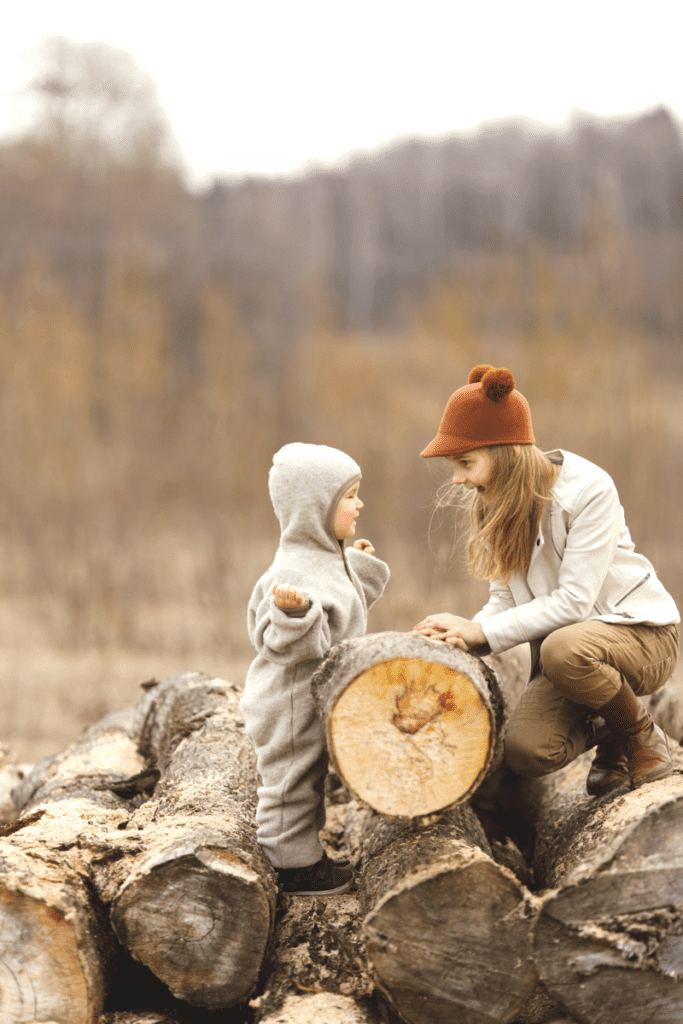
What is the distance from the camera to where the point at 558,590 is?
251 centimetres

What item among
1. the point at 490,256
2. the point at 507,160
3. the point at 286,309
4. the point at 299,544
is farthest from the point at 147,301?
the point at 299,544

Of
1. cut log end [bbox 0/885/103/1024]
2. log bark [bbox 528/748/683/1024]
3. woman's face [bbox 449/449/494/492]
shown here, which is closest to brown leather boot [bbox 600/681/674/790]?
log bark [bbox 528/748/683/1024]

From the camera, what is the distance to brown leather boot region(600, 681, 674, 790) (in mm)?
2495

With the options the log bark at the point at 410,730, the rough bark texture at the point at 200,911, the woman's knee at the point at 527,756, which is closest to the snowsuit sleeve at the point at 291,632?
the log bark at the point at 410,730

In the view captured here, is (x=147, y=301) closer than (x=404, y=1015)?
No

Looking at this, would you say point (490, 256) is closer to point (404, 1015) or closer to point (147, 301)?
point (147, 301)

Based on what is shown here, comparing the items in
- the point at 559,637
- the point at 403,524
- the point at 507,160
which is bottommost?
the point at 403,524

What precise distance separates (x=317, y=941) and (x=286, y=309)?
902cm

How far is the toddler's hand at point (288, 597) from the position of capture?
2.28 meters

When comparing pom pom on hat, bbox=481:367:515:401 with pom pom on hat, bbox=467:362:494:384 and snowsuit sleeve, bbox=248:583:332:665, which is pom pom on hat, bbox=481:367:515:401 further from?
snowsuit sleeve, bbox=248:583:332:665

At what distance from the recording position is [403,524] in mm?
8141

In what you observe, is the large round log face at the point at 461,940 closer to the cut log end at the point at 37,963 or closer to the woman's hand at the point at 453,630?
the woman's hand at the point at 453,630

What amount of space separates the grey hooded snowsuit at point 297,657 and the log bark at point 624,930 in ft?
2.44

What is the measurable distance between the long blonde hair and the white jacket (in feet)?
0.11
